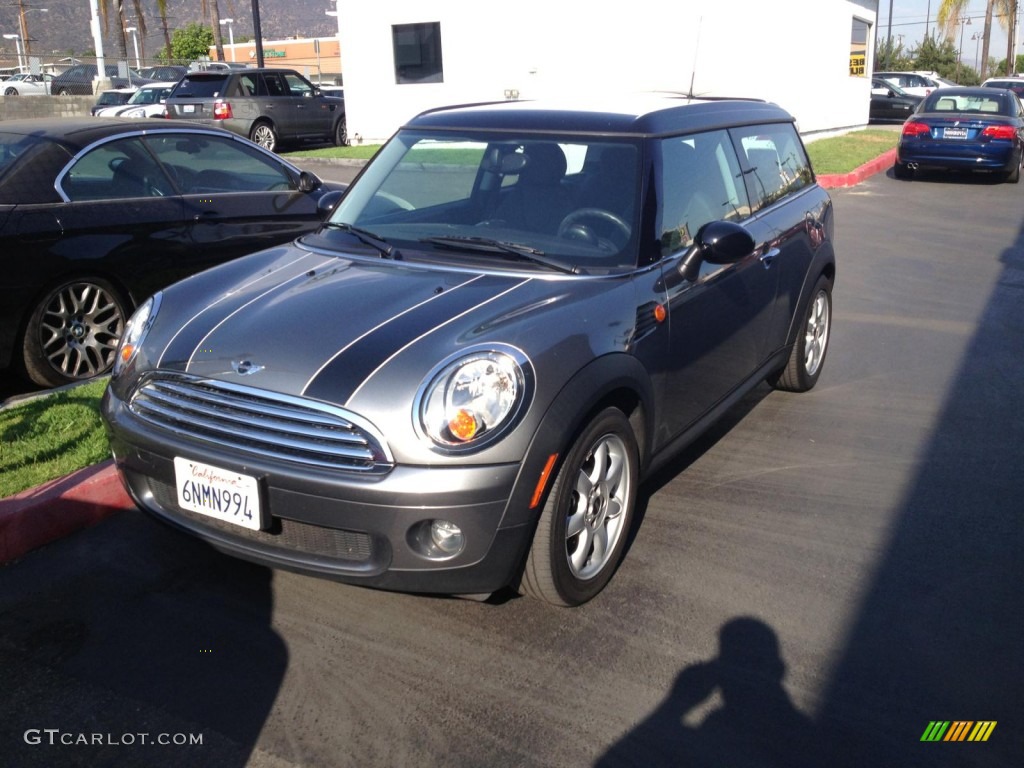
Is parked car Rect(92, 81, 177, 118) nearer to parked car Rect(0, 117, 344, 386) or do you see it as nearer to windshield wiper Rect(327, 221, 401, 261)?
parked car Rect(0, 117, 344, 386)

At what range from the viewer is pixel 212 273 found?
4324 millimetres

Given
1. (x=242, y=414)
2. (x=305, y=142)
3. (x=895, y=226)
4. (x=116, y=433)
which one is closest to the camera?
(x=242, y=414)

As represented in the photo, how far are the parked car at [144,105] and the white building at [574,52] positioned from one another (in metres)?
3.99

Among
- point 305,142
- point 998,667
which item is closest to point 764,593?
point 998,667

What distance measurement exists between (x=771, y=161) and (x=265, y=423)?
3.47 metres

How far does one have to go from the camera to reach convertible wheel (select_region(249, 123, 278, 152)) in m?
19.8

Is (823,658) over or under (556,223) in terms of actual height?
under

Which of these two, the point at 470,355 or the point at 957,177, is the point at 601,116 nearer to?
the point at 470,355

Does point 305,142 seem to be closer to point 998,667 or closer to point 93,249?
point 93,249

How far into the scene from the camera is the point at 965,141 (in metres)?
17.0

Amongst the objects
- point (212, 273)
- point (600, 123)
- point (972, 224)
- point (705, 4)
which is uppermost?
point (705, 4)

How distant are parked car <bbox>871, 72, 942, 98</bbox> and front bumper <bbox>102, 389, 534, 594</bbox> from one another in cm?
3438

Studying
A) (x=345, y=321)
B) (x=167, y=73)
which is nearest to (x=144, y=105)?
(x=167, y=73)

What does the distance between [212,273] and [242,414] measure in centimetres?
115
